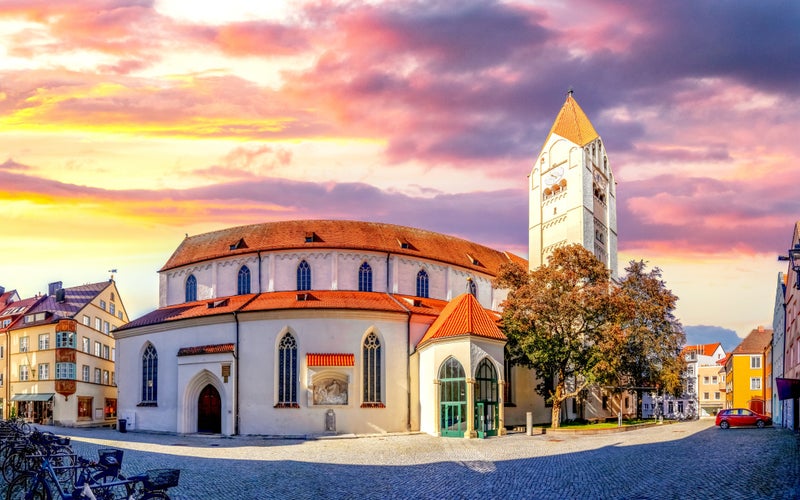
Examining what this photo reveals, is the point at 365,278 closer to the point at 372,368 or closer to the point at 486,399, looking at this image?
the point at 372,368

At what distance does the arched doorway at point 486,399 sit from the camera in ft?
128

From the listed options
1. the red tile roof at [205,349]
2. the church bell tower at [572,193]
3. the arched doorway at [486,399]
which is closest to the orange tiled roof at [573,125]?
the church bell tower at [572,193]

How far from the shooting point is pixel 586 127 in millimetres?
63938

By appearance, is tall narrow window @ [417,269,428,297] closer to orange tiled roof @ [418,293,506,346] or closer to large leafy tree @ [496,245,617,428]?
orange tiled roof @ [418,293,506,346]

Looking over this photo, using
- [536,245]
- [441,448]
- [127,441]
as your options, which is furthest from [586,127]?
[127,441]

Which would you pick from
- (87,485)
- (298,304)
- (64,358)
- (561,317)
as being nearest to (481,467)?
(87,485)

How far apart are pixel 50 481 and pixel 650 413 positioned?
110786 millimetres

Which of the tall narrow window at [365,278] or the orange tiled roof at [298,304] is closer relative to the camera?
the orange tiled roof at [298,304]

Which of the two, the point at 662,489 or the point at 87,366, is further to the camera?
the point at 87,366

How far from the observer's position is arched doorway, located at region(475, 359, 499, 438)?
3912 centimetres

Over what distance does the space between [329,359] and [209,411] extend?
8.49 metres

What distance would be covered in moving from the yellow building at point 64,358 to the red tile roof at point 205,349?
24.0 m

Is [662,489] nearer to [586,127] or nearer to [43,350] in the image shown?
[586,127]

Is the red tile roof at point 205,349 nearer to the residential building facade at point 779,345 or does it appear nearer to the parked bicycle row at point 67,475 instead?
the parked bicycle row at point 67,475
